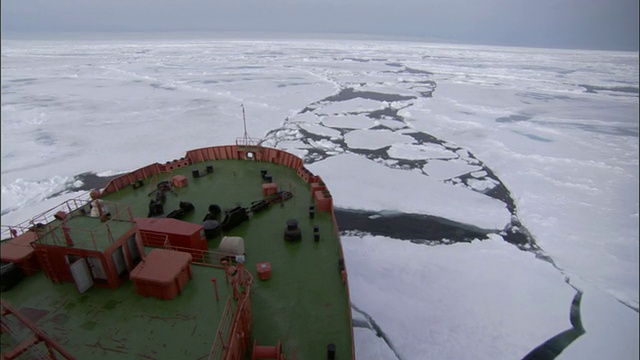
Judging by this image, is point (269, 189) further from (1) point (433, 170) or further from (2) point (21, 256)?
(1) point (433, 170)

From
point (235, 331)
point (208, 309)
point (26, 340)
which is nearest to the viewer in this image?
A: point (26, 340)

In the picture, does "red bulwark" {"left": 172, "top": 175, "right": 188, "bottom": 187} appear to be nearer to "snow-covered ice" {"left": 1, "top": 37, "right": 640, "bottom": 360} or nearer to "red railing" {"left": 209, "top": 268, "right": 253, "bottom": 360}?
"snow-covered ice" {"left": 1, "top": 37, "right": 640, "bottom": 360}

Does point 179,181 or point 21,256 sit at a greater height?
point 21,256

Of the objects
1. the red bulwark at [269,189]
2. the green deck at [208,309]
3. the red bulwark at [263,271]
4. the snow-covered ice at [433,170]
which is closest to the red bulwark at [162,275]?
the green deck at [208,309]

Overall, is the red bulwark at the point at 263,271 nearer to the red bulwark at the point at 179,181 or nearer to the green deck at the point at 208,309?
the green deck at the point at 208,309

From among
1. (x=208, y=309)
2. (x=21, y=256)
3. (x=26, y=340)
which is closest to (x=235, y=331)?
(x=208, y=309)

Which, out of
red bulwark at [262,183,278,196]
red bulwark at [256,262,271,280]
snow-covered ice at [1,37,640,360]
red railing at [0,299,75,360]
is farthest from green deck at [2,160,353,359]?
snow-covered ice at [1,37,640,360]
